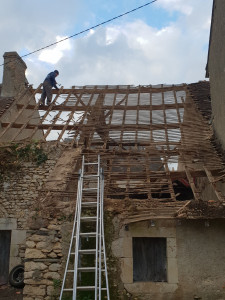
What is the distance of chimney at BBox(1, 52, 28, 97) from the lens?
12.1 metres

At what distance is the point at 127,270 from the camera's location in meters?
6.00

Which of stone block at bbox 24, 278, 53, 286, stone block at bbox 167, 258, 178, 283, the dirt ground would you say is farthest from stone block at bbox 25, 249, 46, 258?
stone block at bbox 167, 258, 178, 283

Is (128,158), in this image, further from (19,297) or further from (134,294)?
(19,297)

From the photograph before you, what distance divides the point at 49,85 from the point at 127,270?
778 centimetres

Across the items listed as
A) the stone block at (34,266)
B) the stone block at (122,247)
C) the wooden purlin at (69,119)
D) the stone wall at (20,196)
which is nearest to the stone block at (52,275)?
the stone block at (34,266)

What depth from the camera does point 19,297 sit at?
24.6 feet

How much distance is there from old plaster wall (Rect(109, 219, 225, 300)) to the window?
232 mm

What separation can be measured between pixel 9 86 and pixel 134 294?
29.8 ft

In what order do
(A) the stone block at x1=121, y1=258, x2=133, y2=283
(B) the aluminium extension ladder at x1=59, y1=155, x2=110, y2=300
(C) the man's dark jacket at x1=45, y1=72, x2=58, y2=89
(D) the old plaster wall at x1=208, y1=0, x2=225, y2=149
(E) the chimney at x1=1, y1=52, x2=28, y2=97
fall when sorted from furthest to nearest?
(E) the chimney at x1=1, y1=52, x2=28, y2=97 → (C) the man's dark jacket at x1=45, y1=72, x2=58, y2=89 → (D) the old plaster wall at x1=208, y1=0, x2=225, y2=149 → (A) the stone block at x1=121, y1=258, x2=133, y2=283 → (B) the aluminium extension ladder at x1=59, y1=155, x2=110, y2=300

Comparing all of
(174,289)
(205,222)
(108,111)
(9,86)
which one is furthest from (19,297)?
(9,86)

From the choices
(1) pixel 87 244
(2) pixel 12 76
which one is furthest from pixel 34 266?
(2) pixel 12 76

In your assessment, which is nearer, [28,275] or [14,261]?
[28,275]

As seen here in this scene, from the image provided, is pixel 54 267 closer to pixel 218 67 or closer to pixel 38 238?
pixel 38 238

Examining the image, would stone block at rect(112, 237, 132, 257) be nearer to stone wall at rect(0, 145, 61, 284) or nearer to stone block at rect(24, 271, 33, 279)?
stone block at rect(24, 271, 33, 279)
